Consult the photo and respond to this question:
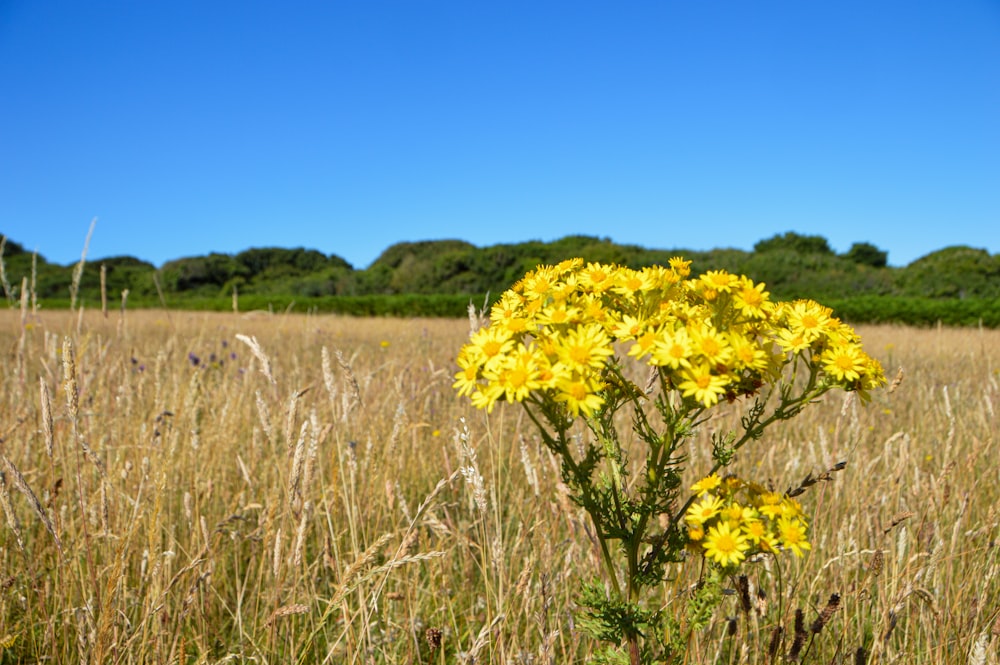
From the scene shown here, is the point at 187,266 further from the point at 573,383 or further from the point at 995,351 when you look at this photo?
the point at 573,383

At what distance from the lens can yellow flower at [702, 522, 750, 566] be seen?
996 millimetres

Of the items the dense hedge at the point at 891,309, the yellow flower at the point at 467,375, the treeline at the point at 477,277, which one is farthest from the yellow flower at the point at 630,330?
Answer: the dense hedge at the point at 891,309

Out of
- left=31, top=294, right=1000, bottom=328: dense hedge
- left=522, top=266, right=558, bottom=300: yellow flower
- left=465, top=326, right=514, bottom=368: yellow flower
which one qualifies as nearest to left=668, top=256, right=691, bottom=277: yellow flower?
left=522, top=266, right=558, bottom=300: yellow flower

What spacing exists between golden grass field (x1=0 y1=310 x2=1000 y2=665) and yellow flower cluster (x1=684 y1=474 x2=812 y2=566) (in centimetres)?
26

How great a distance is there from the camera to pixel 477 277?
28281 millimetres

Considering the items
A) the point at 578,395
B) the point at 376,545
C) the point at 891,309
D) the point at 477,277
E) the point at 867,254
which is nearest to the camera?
the point at 578,395

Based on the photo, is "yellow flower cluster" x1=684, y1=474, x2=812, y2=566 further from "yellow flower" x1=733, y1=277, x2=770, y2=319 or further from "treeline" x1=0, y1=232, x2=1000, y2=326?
"treeline" x1=0, y1=232, x2=1000, y2=326

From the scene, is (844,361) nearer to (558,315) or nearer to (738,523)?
(738,523)

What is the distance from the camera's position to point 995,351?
7.73 m

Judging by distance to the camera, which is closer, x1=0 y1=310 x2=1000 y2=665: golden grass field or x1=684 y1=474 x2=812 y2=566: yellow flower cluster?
x1=684 y1=474 x2=812 y2=566: yellow flower cluster

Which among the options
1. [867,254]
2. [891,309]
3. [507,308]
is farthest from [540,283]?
[867,254]

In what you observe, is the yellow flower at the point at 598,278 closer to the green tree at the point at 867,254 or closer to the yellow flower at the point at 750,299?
the yellow flower at the point at 750,299

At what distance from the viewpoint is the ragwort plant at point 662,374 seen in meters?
0.94

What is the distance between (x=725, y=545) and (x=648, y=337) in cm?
36
